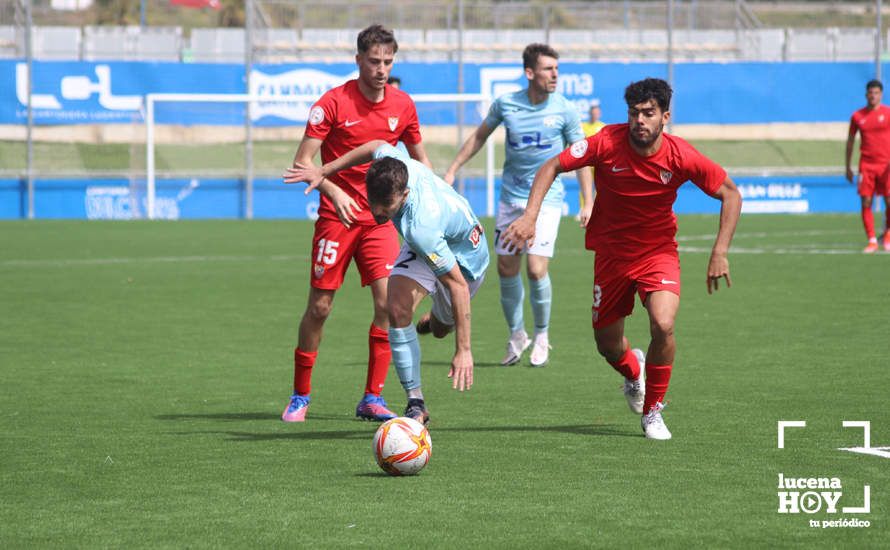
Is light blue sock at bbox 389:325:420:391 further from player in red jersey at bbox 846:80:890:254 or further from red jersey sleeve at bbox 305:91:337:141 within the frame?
player in red jersey at bbox 846:80:890:254

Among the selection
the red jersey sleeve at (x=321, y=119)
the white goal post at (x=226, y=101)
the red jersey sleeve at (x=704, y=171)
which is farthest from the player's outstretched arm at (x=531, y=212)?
the white goal post at (x=226, y=101)

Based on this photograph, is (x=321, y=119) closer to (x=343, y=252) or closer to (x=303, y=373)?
(x=343, y=252)

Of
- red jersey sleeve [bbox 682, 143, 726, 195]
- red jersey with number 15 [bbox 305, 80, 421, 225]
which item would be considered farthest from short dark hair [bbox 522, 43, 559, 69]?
red jersey sleeve [bbox 682, 143, 726, 195]

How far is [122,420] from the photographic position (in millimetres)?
8578

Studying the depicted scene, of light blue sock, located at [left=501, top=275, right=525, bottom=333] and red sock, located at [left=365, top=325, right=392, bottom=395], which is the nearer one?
red sock, located at [left=365, top=325, right=392, bottom=395]

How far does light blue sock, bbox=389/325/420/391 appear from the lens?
812cm

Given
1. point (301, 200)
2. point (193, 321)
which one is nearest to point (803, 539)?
point (193, 321)

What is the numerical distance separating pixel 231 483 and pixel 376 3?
30.5m

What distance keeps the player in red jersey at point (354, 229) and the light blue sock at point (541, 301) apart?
9.15 ft

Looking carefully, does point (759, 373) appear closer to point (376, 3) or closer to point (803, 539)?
point (803, 539)

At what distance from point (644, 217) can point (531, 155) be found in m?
3.71

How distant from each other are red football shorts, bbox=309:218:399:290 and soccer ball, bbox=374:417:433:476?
1.89 meters

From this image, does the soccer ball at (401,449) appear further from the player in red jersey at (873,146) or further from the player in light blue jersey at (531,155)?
the player in red jersey at (873,146)

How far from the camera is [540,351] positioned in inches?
438
